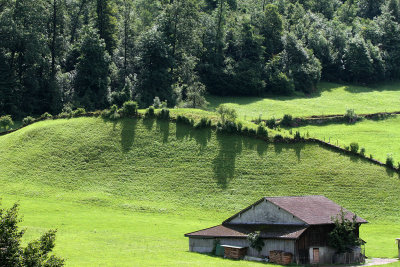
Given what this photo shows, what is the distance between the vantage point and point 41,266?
86.7 ft

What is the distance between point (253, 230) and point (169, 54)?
6862cm

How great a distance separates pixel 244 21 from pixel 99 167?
63.4 m

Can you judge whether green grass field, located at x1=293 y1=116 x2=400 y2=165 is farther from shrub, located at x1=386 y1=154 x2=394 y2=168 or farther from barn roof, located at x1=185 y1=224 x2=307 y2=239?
barn roof, located at x1=185 y1=224 x2=307 y2=239

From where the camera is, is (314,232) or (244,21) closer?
(314,232)

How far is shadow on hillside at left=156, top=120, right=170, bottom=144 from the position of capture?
82.2 metres

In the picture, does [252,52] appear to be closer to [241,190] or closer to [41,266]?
[241,190]

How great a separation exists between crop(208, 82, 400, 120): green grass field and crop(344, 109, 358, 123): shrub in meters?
3.92

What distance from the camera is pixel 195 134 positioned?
269 ft

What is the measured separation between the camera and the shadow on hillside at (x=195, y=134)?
80.8m

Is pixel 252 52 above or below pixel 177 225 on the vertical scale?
above

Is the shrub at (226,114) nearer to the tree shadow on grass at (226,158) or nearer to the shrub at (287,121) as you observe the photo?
the tree shadow on grass at (226,158)

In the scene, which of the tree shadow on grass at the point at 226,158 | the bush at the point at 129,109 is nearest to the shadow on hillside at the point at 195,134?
the tree shadow on grass at the point at 226,158

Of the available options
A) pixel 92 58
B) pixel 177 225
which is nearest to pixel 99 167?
pixel 177 225

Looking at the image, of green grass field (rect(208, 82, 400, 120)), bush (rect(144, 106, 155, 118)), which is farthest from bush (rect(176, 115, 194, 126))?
green grass field (rect(208, 82, 400, 120))
